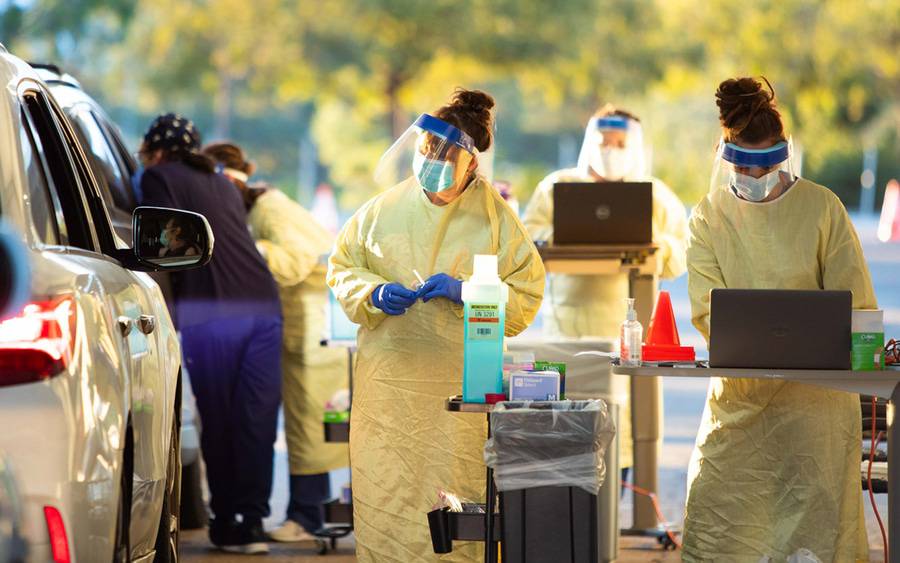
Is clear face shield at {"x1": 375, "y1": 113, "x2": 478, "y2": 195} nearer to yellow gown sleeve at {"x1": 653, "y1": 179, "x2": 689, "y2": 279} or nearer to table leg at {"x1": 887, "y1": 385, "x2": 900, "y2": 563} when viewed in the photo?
table leg at {"x1": 887, "y1": 385, "x2": 900, "y2": 563}

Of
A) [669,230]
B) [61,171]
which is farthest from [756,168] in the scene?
[61,171]

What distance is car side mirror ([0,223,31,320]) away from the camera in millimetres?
2883

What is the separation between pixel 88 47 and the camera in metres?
41.4

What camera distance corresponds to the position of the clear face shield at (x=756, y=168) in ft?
18.8

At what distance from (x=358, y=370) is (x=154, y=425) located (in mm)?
1708

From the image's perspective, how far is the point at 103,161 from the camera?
7414 mm

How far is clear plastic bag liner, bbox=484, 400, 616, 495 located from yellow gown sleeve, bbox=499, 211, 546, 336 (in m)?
0.91

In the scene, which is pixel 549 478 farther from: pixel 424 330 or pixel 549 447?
pixel 424 330

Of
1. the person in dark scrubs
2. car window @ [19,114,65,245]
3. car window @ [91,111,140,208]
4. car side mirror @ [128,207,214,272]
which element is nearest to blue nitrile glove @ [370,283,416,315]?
car side mirror @ [128,207,214,272]

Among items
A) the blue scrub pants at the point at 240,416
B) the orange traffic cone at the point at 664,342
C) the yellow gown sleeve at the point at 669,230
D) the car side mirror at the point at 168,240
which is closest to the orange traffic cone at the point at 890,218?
the yellow gown sleeve at the point at 669,230

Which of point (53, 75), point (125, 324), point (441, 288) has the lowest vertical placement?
point (125, 324)

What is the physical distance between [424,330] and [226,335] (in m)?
2.06

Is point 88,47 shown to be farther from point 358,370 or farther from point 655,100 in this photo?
point 358,370

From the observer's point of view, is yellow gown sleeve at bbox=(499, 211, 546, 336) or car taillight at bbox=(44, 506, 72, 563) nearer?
car taillight at bbox=(44, 506, 72, 563)
